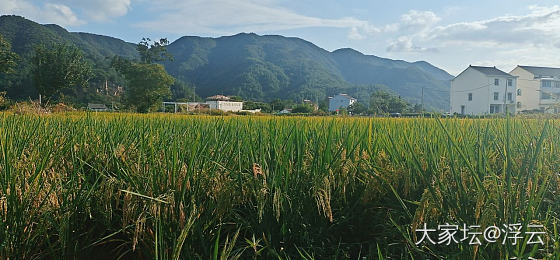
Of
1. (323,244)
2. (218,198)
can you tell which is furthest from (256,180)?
(323,244)

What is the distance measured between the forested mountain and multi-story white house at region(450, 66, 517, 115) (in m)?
20.9

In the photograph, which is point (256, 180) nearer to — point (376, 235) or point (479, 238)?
point (376, 235)

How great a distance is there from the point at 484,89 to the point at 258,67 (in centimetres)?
6761

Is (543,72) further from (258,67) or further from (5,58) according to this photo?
(258,67)

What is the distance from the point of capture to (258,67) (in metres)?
103

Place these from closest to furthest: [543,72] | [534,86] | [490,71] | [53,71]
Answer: [53,71], [490,71], [534,86], [543,72]

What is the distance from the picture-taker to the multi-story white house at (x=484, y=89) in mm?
43719

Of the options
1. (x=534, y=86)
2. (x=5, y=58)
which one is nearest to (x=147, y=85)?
(x=5, y=58)

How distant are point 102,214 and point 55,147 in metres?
0.56

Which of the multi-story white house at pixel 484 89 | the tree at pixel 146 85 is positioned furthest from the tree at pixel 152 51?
the multi-story white house at pixel 484 89

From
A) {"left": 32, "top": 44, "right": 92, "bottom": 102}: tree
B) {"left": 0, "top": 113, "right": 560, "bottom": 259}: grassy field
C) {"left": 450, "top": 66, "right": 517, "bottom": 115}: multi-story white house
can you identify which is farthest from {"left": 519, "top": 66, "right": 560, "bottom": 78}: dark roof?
{"left": 0, "top": 113, "right": 560, "bottom": 259}: grassy field

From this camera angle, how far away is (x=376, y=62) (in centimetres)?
14400

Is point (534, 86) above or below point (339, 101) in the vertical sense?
above

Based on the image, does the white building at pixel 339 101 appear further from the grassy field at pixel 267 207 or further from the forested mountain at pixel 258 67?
the grassy field at pixel 267 207
